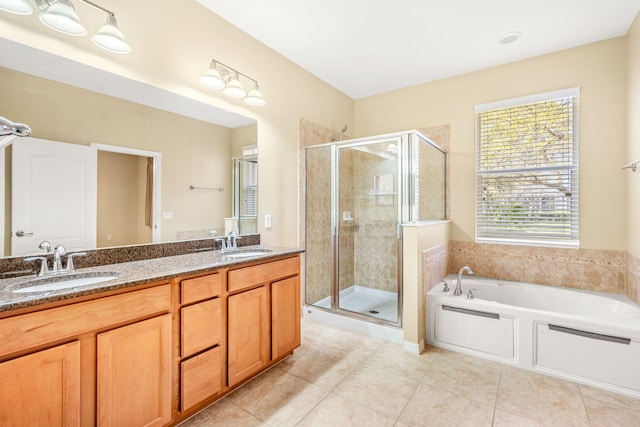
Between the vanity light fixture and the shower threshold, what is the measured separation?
2818mm

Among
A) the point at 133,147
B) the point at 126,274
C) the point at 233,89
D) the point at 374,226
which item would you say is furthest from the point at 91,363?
the point at 374,226

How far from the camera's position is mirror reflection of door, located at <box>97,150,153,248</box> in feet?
5.89

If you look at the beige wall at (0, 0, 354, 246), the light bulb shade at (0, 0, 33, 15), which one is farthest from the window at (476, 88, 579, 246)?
the light bulb shade at (0, 0, 33, 15)

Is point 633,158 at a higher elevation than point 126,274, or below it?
higher

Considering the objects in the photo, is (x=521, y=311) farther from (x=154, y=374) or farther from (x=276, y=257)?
(x=154, y=374)

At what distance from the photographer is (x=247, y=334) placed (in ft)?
6.41

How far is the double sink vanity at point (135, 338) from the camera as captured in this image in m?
1.10

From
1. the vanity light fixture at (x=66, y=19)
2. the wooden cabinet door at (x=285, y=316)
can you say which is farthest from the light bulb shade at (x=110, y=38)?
the wooden cabinet door at (x=285, y=316)

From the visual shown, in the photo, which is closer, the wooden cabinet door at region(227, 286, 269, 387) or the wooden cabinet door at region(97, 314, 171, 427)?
the wooden cabinet door at region(97, 314, 171, 427)

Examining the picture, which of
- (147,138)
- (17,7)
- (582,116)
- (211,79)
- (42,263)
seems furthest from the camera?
(582,116)

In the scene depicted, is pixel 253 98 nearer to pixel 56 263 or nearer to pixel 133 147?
pixel 133 147

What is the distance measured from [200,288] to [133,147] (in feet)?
3.50

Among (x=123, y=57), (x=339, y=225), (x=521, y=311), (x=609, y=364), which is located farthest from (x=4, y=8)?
(x=609, y=364)

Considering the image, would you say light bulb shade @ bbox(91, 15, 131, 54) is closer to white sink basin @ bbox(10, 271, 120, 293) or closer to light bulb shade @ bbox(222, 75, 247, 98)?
light bulb shade @ bbox(222, 75, 247, 98)
